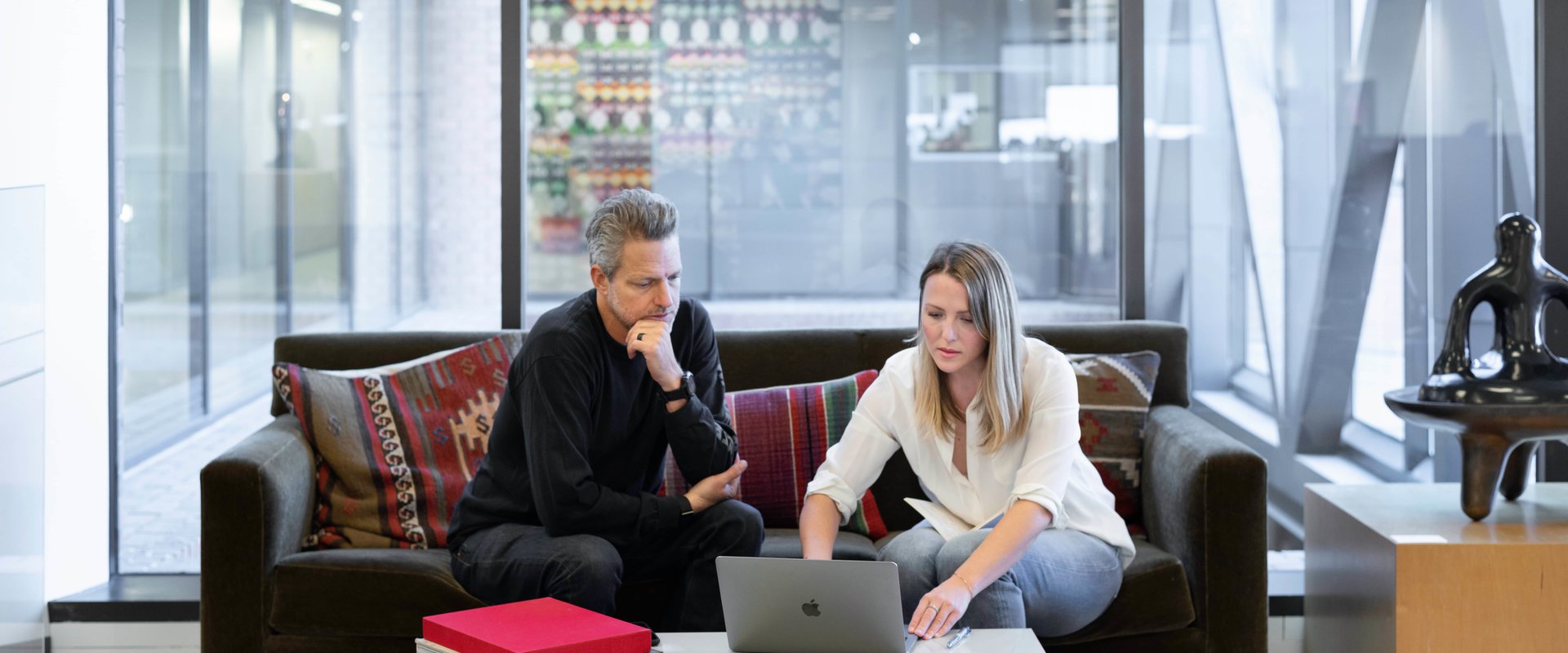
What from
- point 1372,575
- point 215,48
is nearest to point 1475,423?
point 1372,575

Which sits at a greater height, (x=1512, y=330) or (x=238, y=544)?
(x=1512, y=330)

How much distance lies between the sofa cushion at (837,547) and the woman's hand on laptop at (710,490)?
172 mm

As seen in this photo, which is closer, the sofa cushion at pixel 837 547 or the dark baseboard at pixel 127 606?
the sofa cushion at pixel 837 547

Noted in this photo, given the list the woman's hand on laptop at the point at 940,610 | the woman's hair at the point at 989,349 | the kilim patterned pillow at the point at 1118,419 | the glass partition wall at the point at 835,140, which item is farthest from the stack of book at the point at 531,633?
the glass partition wall at the point at 835,140

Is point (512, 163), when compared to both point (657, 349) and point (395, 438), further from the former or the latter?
point (657, 349)

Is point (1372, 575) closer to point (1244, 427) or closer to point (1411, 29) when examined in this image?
point (1244, 427)

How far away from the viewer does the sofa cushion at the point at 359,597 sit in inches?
103

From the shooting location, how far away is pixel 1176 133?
3.67 metres

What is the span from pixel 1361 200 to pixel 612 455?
220 centimetres

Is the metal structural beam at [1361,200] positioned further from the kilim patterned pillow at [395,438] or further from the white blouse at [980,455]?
the kilim patterned pillow at [395,438]

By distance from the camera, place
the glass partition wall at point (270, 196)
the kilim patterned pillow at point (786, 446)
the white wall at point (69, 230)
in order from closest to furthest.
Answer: the kilim patterned pillow at point (786, 446)
the white wall at point (69, 230)
the glass partition wall at point (270, 196)

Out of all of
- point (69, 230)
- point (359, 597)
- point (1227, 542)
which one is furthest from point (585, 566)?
point (69, 230)

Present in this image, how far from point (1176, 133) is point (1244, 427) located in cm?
82

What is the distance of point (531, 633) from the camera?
69.6 inches
